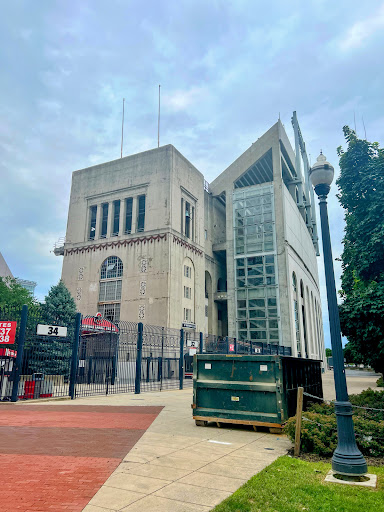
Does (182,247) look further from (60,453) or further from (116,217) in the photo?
Result: (60,453)

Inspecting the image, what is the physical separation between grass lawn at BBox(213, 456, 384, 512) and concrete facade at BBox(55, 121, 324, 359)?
33583 mm

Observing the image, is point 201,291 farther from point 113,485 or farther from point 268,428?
point 113,485

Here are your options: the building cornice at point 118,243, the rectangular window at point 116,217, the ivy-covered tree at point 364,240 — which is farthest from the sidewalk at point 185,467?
the rectangular window at point 116,217

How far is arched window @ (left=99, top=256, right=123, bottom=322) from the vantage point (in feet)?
140

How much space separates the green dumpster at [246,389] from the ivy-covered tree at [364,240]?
106 inches

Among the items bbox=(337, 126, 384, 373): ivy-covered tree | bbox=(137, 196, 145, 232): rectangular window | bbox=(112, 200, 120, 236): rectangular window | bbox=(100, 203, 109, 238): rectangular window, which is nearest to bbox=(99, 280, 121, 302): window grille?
bbox=(112, 200, 120, 236): rectangular window

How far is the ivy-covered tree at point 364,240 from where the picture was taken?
37.8ft

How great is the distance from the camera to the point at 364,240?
1321 cm

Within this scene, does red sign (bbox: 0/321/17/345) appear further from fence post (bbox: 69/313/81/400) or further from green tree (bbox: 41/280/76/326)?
green tree (bbox: 41/280/76/326)

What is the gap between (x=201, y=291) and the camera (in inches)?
1818

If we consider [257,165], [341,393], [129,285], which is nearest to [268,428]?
[341,393]

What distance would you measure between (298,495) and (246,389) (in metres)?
4.67

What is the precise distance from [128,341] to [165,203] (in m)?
25.3

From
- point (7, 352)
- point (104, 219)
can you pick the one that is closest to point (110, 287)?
point (104, 219)
